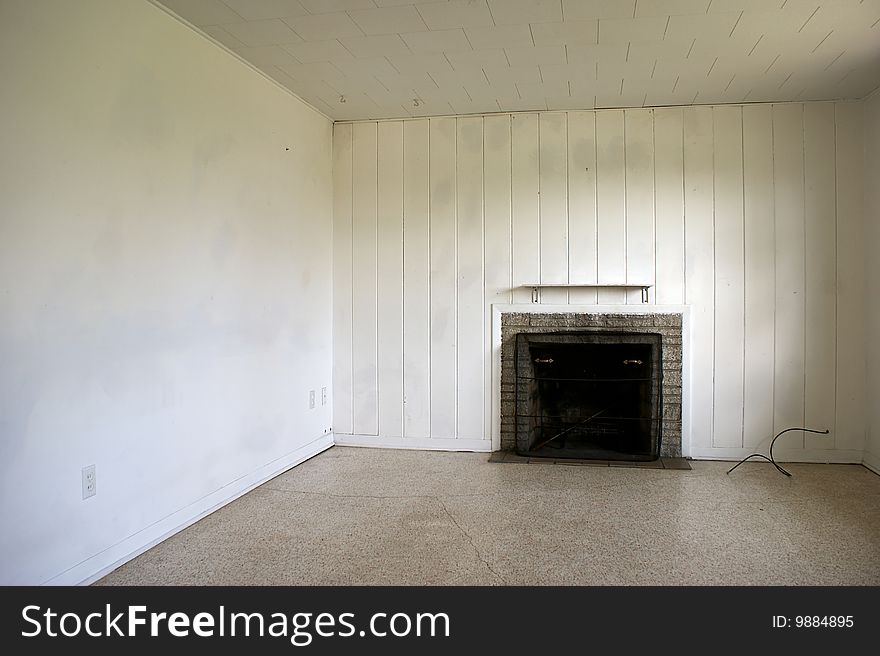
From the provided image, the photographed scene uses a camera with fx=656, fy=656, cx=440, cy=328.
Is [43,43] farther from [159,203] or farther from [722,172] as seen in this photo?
[722,172]

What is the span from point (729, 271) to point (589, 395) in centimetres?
113

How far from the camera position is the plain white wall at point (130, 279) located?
6.67 feet

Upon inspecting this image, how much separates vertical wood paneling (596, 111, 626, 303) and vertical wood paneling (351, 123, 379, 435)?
56.8 inches

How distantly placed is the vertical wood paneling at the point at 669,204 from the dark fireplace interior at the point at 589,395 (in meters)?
0.34

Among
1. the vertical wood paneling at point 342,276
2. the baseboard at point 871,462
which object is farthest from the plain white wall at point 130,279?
the baseboard at point 871,462

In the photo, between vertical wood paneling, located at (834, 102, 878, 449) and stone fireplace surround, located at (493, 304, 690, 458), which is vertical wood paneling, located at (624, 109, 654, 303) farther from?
vertical wood paneling, located at (834, 102, 878, 449)

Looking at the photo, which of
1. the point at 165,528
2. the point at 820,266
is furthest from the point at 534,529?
the point at 820,266

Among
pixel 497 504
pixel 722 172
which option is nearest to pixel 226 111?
pixel 497 504

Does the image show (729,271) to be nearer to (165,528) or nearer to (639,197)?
(639,197)

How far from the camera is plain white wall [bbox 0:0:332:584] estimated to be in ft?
6.67

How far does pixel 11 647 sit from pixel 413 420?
9.06ft

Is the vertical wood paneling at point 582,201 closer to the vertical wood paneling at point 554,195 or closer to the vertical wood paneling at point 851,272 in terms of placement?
the vertical wood paneling at point 554,195

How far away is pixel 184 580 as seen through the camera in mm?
2279

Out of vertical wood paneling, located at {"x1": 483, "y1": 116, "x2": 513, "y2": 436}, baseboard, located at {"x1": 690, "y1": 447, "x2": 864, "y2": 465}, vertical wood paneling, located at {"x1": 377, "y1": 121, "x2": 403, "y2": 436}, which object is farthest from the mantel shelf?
baseboard, located at {"x1": 690, "y1": 447, "x2": 864, "y2": 465}
